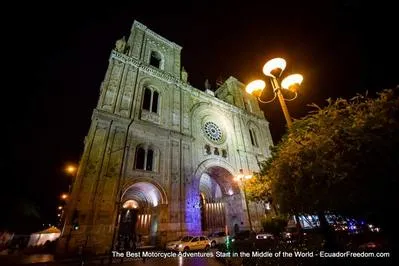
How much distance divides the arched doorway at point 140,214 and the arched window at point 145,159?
167cm

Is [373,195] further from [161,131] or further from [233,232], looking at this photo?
[233,232]

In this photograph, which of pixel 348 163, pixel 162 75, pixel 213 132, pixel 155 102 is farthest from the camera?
pixel 213 132

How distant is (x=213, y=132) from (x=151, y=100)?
30.0 ft

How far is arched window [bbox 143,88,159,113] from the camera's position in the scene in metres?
23.2

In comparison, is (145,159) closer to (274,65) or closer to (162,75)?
(162,75)

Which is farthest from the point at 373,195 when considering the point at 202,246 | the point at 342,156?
the point at 202,246

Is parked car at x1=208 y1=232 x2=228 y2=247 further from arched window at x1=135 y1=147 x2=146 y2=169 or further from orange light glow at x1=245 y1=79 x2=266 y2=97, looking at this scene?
orange light glow at x1=245 y1=79 x2=266 y2=97

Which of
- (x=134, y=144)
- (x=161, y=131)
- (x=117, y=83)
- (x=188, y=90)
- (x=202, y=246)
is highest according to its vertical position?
(x=188, y=90)

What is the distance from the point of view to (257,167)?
94.2 feet

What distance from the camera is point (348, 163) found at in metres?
4.89

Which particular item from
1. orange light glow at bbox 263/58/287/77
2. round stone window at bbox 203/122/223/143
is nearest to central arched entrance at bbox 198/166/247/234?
round stone window at bbox 203/122/223/143

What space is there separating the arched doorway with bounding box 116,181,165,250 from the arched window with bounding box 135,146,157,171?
1.67m

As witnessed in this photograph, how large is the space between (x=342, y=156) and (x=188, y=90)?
2401 cm

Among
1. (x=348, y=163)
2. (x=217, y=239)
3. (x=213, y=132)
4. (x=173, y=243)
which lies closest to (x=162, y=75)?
(x=213, y=132)
